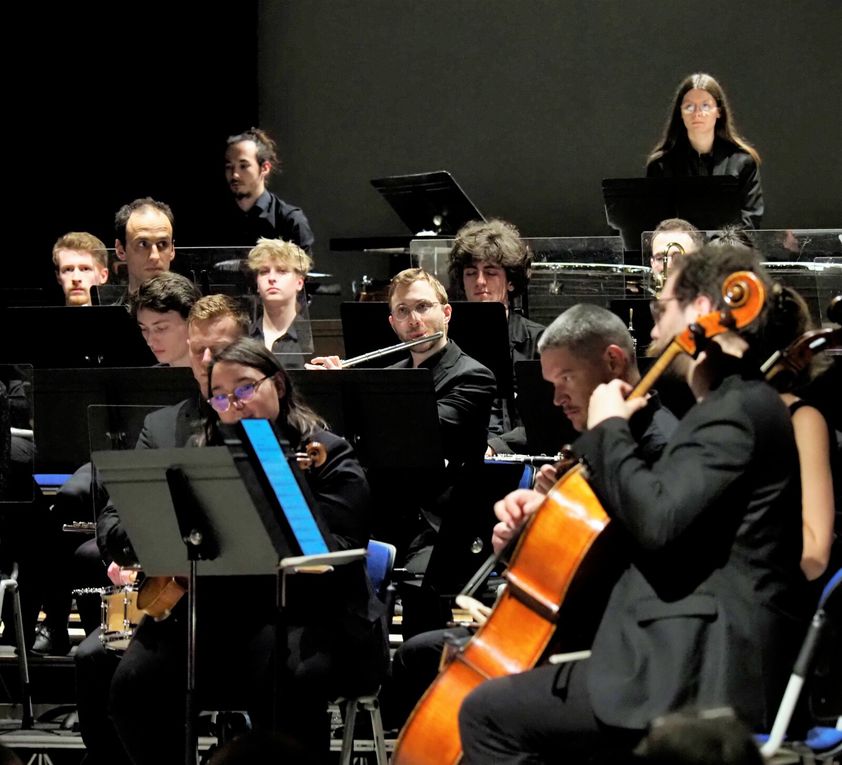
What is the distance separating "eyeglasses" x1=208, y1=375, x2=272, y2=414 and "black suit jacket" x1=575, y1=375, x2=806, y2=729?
3.71 feet

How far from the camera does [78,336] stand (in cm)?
482

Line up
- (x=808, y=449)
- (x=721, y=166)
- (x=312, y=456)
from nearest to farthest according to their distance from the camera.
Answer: (x=808, y=449) < (x=312, y=456) < (x=721, y=166)

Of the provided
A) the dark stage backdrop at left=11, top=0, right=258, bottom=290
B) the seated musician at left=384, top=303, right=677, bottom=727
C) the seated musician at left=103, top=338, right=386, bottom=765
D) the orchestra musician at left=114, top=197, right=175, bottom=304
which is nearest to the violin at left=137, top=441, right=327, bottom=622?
the seated musician at left=103, top=338, right=386, bottom=765

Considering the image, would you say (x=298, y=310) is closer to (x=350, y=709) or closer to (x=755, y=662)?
(x=350, y=709)

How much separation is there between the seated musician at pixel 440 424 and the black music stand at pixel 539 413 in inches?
7.8

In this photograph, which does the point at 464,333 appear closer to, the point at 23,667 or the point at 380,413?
the point at 380,413

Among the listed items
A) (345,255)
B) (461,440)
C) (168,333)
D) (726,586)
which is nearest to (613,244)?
(461,440)

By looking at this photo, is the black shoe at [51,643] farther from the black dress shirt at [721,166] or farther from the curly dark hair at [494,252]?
the black dress shirt at [721,166]

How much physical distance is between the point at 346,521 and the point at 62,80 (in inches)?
197

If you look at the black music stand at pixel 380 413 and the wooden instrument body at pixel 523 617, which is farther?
the black music stand at pixel 380 413

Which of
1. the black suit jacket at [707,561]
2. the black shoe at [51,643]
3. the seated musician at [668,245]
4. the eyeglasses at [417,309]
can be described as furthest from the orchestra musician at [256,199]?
the black suit jacket at [707,561]

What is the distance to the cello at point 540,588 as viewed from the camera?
2.46m

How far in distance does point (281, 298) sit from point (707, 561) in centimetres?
305

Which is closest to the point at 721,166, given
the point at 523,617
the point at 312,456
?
the point at 312,456
